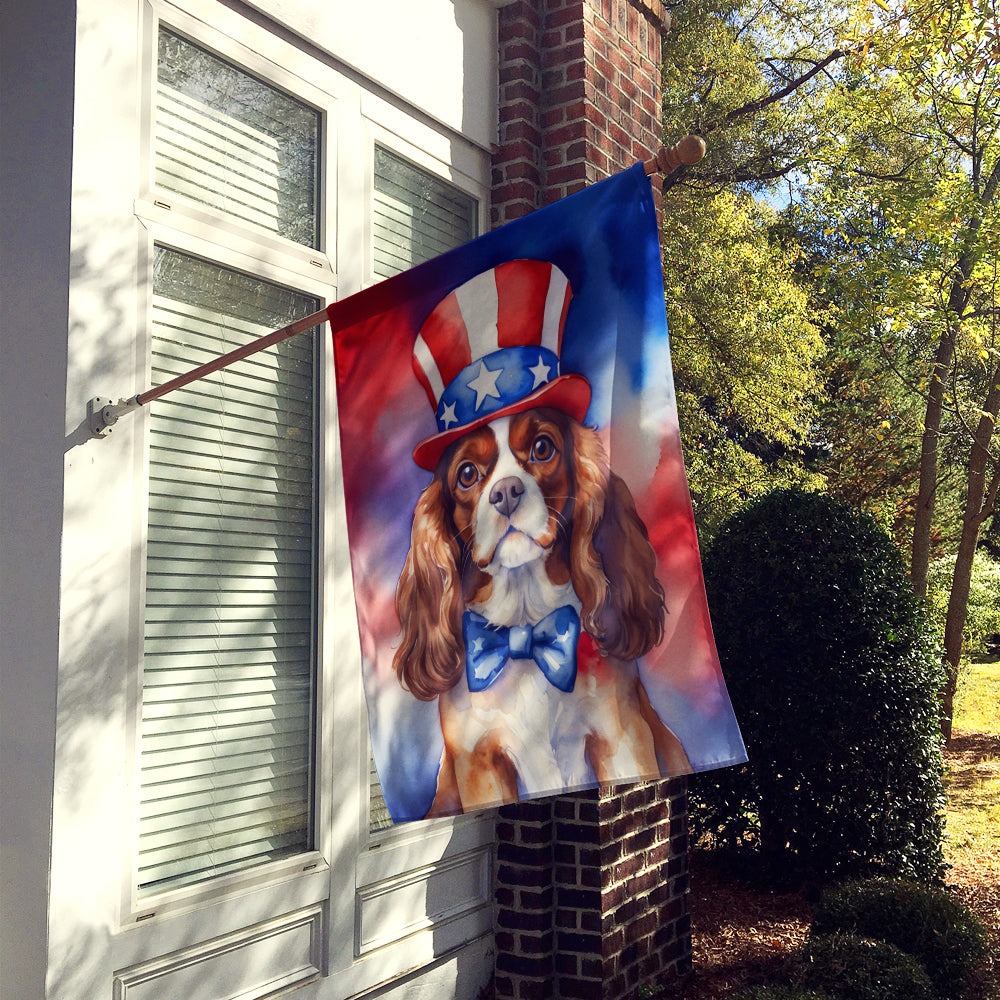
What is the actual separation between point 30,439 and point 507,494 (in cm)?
141

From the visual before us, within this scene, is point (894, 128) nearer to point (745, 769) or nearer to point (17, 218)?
point (745, 769)

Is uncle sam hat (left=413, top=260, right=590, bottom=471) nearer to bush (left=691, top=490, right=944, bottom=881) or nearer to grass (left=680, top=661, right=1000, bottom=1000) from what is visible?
grass (left=680, top=661, right=1000, bottom=1000)

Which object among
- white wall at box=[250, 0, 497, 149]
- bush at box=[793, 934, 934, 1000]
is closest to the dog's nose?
white wall at box=[250, 0, 497, 149]

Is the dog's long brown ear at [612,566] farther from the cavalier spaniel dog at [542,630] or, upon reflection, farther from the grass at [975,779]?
the grass at [975,779]

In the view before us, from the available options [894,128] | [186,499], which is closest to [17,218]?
[186,499]

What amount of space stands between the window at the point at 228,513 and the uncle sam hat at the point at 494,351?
0.99 meters

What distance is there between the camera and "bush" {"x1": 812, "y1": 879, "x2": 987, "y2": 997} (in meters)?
4.45

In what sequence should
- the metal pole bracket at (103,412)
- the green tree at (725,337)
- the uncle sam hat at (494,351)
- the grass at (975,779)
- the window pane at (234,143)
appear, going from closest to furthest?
1. the uncle sam hat at (494,351)
2. the metal pole bracket at (103,412)
3. the window pane at (234,143)
4. the grass at (975,779)
5. the green tree at (725,337)

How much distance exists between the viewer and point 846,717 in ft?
19.1

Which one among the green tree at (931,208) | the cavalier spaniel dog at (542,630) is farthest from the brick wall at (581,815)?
the green tree at (931,208)

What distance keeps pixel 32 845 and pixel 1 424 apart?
1.20 m

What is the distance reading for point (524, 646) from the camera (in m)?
2.51

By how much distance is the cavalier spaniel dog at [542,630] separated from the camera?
249 centimetres

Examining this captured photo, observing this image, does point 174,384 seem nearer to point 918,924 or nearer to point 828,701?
point 918,924
